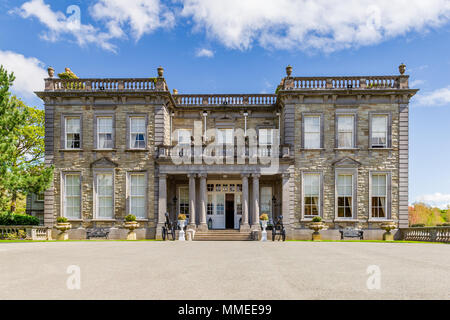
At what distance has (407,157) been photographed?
80.2ft

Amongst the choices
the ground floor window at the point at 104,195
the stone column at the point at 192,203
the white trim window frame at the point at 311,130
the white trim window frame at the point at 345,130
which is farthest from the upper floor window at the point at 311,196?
the ground floor window at the point at 104,195

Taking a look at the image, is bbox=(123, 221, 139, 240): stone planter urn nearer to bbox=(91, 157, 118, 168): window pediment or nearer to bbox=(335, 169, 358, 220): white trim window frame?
bbox=(91, 157, 118, 168): window pediment

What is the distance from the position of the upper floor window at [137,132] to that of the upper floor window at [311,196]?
10.5m

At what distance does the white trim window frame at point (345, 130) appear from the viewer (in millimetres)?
24750

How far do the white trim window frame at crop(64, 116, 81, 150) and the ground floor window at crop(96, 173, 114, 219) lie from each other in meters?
2.62

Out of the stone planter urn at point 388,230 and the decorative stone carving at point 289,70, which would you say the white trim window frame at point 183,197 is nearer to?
the decorative stone carving at point 289,70

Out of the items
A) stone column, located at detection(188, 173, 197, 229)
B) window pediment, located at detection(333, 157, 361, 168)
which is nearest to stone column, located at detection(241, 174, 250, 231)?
stone column, located at detection(188, 173, 197, 229)

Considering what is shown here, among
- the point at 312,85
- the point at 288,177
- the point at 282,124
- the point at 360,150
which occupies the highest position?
the point at 312,85

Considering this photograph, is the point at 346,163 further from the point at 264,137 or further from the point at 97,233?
the point at 97,233
